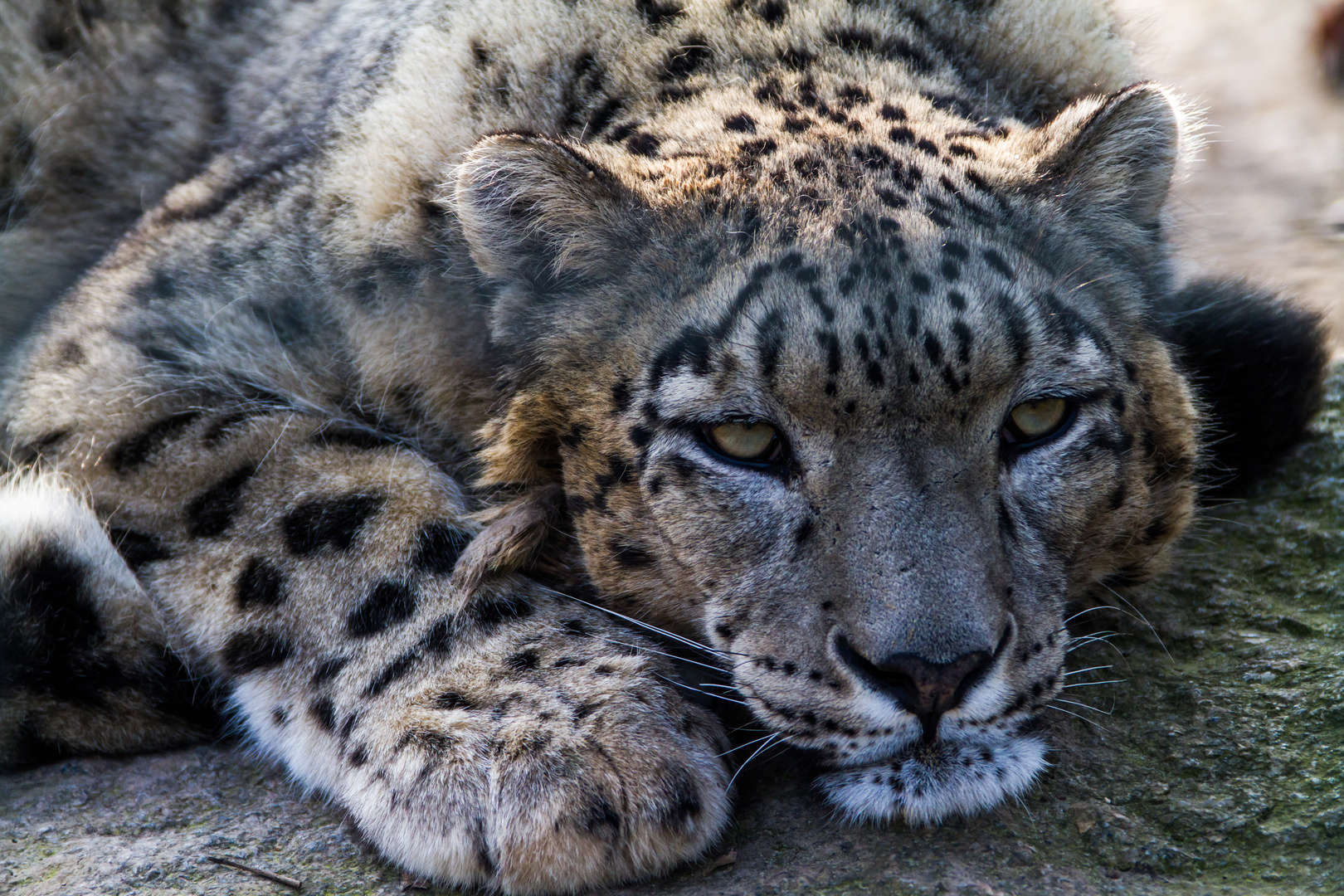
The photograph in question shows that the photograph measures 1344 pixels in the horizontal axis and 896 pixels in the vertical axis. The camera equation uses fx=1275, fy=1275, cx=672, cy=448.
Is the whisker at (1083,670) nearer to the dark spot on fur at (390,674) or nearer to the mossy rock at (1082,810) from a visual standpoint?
the mossy rock at (1082,810)

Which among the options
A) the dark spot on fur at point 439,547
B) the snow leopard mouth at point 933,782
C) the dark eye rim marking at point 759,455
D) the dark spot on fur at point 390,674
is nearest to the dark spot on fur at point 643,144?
the dark eye rim marking at point 759,455

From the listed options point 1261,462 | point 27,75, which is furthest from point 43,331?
point 1261,462

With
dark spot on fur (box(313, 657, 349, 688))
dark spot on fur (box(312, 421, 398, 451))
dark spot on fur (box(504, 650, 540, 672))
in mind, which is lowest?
dark spot on fur (box(313, 657, 349, 688))

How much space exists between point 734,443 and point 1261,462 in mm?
2224

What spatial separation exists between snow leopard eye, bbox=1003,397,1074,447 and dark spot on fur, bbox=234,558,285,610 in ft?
6.46

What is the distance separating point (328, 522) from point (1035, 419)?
6.28 feet

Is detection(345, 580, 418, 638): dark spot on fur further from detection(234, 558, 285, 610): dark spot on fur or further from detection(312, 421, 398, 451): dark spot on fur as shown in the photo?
detection(312, 421, 398, 451): dark spot on fur

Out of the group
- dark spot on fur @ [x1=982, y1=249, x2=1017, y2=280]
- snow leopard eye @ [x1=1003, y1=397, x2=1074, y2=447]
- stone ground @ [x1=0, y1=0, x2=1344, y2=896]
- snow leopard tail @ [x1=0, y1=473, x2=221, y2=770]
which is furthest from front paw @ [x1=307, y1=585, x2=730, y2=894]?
dark spot on fur @ [x1=982, y1=249, x2=1017, y2=280]

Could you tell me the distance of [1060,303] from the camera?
10.2 feet

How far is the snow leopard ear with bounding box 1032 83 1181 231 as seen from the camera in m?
3.27

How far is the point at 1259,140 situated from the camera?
8312mm

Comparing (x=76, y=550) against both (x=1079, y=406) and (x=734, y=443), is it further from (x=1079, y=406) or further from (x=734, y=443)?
(x=1079, y=406)

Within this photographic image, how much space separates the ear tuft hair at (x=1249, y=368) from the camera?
4082mm

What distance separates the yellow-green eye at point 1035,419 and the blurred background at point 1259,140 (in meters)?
1.12
